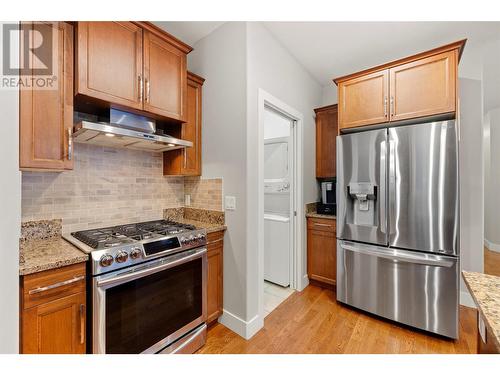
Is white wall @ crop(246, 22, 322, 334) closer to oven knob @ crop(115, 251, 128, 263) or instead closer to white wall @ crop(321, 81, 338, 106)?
white wall @ crop(321, 81, 338, 106)

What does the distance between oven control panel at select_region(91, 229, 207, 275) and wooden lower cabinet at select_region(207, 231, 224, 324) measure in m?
0.20

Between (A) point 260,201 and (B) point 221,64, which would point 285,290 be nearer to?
(A) point 260,201

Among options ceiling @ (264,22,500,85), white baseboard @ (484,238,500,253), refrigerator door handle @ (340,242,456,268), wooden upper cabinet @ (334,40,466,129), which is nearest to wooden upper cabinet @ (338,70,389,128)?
wooden upper cabinet @ (334,40,466,129)

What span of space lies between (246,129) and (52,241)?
5.21ft

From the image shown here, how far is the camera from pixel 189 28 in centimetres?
211

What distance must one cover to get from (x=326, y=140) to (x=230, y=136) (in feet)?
5.27

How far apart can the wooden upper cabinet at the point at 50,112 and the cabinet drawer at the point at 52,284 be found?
2.04 feet

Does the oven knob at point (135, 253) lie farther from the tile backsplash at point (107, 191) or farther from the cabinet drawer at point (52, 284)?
the tile backsplash at point (107, 191)

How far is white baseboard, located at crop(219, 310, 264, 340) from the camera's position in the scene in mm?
1867

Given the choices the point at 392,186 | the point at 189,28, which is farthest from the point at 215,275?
the point at 189,28

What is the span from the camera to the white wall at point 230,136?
190 centimetres

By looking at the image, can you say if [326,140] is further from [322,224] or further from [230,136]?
[230,136]

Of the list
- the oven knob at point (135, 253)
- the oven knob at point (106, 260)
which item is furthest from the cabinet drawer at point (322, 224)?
the oven knob at point (106, 260)
